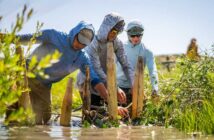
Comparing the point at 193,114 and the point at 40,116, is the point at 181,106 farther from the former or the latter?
the point at 40,116

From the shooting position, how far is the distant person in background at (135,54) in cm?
903

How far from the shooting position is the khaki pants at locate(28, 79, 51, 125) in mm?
8114

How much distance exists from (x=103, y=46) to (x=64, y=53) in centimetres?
89

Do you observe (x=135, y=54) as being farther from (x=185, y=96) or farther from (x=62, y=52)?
(x=62, y=52)

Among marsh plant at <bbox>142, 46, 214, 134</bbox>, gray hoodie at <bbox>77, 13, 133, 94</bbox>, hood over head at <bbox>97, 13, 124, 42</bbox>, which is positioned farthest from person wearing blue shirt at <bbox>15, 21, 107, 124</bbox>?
marsh plant at <bbox>142, 46, 214, 134</bbox>

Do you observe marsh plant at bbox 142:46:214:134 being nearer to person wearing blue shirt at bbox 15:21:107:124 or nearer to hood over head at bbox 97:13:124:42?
person wearing blue shirt at bbox 15:21:107:124

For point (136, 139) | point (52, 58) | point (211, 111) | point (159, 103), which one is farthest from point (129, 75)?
point (52, 58)

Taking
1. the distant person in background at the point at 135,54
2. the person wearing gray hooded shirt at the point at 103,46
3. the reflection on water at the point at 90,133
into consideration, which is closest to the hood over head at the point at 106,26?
the person wearing gray hooded shirt at the point at 103,46

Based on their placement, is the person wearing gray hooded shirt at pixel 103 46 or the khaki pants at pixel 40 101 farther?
the person wearing gray hooded shirt at pixel 103 46

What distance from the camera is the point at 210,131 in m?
7.23

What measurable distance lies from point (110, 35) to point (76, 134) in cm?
199

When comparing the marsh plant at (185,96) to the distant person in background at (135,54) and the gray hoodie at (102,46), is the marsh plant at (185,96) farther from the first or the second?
the gray hoodie at (102,46)

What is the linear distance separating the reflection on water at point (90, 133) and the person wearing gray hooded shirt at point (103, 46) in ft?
2.79

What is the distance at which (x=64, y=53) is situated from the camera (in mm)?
7766
